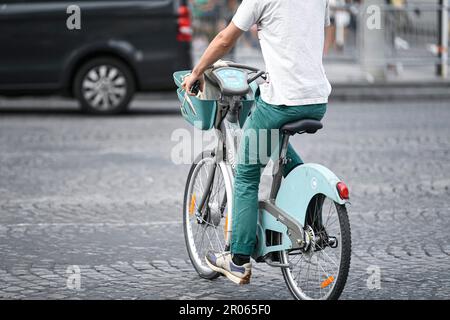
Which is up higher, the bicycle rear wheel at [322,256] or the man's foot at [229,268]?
the bicycle rear wheel at [322,256]

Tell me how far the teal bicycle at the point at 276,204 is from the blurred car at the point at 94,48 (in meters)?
8.22

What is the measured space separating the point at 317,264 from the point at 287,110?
78 cm

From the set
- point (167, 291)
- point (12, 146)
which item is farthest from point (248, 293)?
point (12, 146)

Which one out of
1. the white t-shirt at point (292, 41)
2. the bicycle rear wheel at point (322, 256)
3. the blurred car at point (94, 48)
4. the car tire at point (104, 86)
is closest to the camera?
the bicycle rear wheel at point (322, 256)

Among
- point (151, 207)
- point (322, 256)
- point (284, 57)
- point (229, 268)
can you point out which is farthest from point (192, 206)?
point (151, 207)

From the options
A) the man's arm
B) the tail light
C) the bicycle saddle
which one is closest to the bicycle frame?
the bicycle saddle

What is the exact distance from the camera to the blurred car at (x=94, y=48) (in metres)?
14.2

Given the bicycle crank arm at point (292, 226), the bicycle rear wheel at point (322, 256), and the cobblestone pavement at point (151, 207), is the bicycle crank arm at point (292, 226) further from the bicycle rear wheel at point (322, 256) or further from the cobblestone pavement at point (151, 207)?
the cobblestone pavement at point (151, 207)

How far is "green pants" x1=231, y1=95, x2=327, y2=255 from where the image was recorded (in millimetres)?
5289

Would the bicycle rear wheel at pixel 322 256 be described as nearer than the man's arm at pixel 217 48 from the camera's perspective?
Yes

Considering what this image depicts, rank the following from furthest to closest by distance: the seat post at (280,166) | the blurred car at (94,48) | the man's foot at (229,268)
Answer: the blurred car at (94,48), the man's foot at (229,268), the seat post at (280,166)

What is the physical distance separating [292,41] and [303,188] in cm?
73

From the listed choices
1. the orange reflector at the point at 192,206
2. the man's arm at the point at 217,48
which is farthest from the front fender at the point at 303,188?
the orange reflector at the point at 192,206

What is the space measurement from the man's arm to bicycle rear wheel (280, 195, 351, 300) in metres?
0.88
